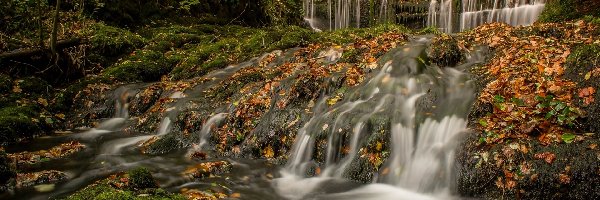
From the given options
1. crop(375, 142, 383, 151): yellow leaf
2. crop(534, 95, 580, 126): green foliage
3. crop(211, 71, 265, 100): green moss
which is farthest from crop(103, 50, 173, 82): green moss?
crop(534, 95, 580, 126): green foliage

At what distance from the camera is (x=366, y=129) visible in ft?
18.4

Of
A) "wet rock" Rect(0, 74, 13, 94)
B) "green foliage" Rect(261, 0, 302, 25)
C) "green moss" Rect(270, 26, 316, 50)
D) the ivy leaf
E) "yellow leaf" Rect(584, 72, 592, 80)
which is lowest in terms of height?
the ivy leaf

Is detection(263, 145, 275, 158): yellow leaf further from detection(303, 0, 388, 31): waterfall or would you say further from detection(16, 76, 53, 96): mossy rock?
detection(303, 0, 388, 31): waterfall

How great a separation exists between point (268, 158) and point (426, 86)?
2.75 meters

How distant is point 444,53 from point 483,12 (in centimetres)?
1005

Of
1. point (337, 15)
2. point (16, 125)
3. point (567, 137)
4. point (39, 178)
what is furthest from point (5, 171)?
point (337, 15)

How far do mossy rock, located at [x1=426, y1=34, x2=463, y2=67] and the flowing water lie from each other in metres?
0.28

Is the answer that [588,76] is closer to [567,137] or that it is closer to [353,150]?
[567,137]

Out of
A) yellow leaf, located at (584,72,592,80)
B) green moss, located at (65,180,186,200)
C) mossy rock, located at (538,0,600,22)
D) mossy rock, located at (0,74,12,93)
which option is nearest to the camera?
green moss, located at (65,180,186,200)

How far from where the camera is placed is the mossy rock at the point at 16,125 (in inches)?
278

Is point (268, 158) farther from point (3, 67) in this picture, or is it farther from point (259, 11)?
point (259, 11)

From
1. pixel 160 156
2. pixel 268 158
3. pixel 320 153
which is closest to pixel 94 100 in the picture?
pixel 160 156

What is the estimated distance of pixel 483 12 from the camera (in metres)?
16.2

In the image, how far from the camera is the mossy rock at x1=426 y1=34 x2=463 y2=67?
25.0 ft
